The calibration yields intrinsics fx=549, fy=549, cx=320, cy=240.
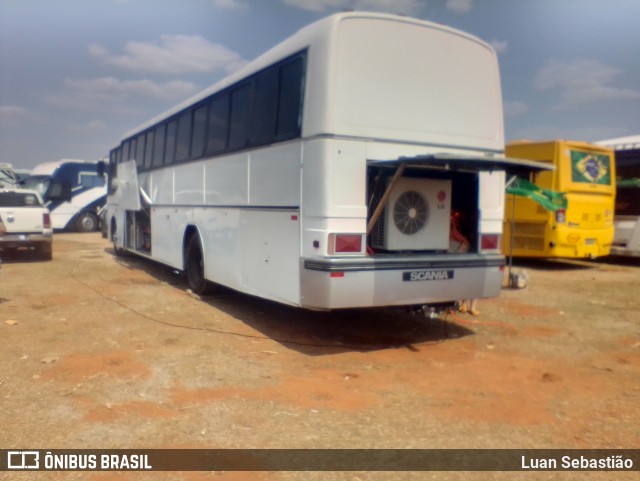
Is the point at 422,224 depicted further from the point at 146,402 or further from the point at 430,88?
the point at 146,402

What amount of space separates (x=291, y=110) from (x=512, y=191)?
5995mm

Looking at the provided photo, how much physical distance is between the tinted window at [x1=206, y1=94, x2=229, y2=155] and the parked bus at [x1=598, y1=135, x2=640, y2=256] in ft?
36.7

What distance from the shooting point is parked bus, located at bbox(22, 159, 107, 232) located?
24359mm

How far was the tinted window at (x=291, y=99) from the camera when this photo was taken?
6.03 m

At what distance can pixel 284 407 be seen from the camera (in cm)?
463

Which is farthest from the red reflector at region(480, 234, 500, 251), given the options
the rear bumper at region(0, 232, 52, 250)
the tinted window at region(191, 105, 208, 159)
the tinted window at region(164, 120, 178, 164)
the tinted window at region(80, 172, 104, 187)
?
the tinted window at region(80, 172, 104, 187)

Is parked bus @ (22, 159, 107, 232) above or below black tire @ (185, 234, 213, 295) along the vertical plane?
above

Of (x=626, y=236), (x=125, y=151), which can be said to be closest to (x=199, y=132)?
(x=125, y=151)

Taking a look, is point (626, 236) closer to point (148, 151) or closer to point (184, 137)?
point (184, 137)

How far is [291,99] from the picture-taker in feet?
20.3

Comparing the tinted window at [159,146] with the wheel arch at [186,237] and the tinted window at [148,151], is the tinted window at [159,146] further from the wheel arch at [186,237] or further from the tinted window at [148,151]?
the wheel arch at [186,237]

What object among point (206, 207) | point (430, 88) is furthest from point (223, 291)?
point (430, 88)

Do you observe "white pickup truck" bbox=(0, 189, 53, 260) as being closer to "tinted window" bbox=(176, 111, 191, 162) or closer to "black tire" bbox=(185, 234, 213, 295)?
"tinted window" bbox=(176, 111, 191, 162)

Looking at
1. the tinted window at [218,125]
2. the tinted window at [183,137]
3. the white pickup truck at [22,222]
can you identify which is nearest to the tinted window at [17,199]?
the white pickup truck at [22,222]
